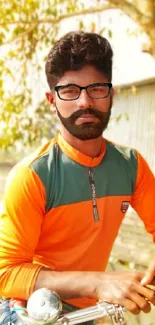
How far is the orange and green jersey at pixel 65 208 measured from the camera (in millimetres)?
1677

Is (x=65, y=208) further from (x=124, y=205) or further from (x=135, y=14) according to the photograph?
(x=135, y=14)

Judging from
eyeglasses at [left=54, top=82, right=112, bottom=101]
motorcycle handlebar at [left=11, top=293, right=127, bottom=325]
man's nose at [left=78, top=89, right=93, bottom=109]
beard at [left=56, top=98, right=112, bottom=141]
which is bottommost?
motorcycle handlebar at [left=11, top=293, right=127, bottom=325]

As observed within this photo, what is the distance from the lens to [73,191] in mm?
1825

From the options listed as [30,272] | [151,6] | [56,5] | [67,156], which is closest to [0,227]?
[30,272]

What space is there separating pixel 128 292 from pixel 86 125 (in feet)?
2.10

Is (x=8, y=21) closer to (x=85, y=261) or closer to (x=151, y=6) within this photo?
(x=151, y=6)

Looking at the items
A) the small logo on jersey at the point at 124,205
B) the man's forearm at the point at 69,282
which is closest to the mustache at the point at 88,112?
the small logo on jersey at the point at 124,205

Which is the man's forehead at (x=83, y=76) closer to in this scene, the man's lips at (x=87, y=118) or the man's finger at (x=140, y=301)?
the man's lips at (x=87, y=118)

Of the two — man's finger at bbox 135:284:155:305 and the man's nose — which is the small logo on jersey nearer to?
the man's nose

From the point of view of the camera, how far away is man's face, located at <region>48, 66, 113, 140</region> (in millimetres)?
1756

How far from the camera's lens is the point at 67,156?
187 cm

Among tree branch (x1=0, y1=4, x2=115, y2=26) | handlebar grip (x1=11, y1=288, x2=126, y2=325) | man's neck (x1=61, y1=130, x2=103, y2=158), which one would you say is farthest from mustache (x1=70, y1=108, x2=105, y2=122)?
tree branch (x1=0, y1=4, x2=115, y2=26)

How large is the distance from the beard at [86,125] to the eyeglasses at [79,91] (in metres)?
0.06

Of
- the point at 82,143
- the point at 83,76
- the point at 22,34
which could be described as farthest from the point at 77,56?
the point at 22,34
